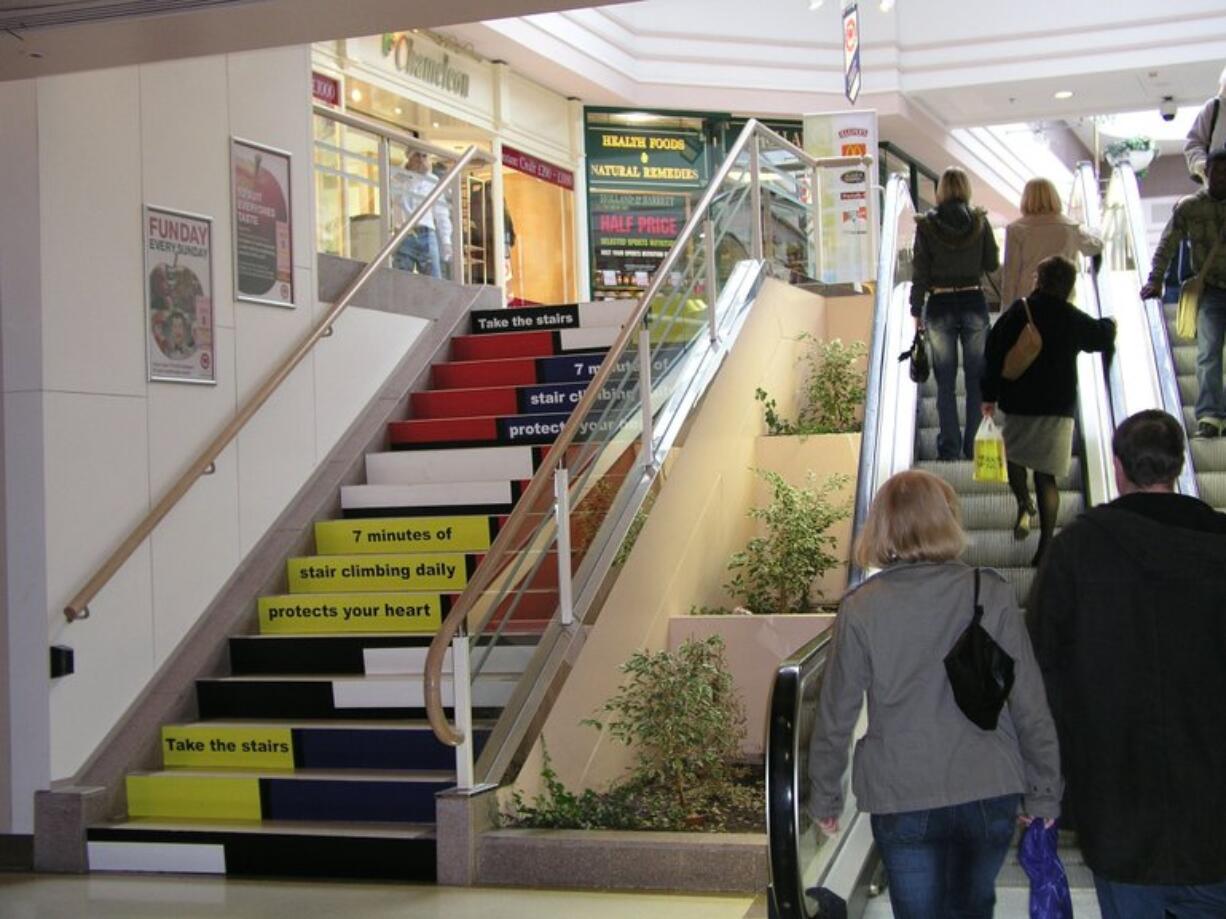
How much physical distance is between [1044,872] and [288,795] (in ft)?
13.3

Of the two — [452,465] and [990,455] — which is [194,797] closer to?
[452,465]

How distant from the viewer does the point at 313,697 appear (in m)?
7.58

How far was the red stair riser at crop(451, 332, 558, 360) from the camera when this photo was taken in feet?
33.6

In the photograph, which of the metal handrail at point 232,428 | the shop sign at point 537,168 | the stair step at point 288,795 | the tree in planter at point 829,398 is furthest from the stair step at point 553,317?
the shop sign at point 537,168

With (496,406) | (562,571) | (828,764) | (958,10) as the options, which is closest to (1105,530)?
(828,764)

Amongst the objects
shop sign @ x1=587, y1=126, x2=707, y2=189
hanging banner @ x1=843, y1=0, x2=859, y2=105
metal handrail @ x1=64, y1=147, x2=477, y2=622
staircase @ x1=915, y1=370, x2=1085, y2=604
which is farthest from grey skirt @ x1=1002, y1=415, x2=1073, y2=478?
shop sign @ x1=587, y1=126, x2=707, y2=189

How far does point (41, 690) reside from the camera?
274 inches

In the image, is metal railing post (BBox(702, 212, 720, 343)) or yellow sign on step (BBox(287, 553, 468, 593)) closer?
yellow sign on step (BBox(287, 553, 468, 593))

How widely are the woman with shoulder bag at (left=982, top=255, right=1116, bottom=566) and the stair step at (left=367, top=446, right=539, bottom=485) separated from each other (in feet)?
9.20

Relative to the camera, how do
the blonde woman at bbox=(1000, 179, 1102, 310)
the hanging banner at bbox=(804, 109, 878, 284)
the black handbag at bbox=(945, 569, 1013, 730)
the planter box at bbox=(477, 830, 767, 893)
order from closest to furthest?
the black handbag at bbox=(945, 569, 1013, 730) < the planter box at bbox=(477, 830, 767, 893) < the blonde woman at bbox=(1000, 179, 1102, 310) < the hanging banner at bbox=(804, 109, 878, 284)

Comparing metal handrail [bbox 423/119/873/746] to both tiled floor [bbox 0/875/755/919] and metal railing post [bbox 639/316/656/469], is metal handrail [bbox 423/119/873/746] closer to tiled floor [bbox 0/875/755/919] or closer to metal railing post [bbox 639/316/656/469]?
metal railing post [bbox 639/316/656/469]

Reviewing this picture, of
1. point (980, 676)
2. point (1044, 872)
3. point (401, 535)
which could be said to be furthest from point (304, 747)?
point (980, 676)

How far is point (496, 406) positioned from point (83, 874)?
3845 millimetres

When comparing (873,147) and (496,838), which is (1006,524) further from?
(873,147)
